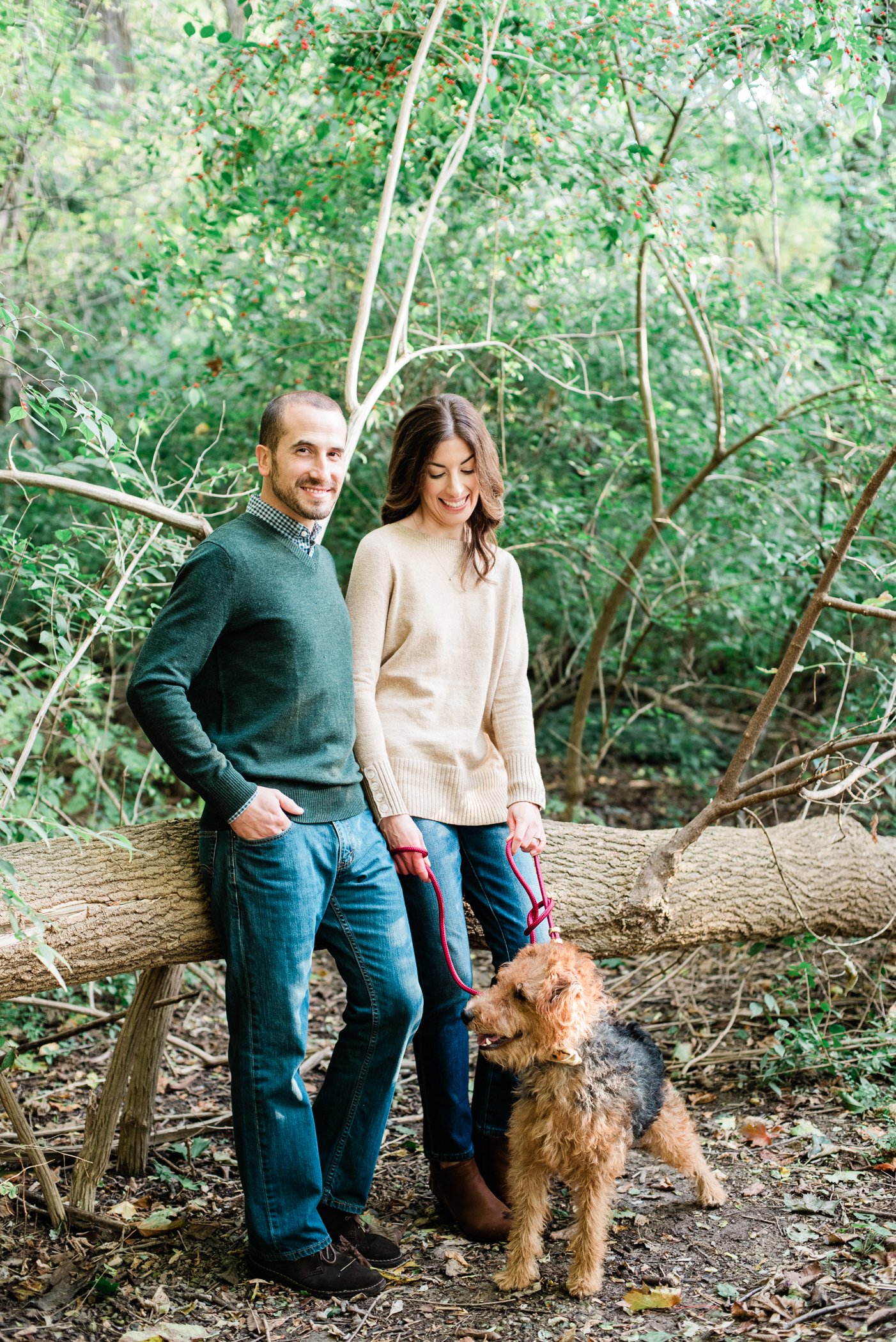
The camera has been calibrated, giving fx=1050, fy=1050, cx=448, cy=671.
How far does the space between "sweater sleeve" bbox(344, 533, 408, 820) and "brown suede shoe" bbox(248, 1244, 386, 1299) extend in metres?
1.36

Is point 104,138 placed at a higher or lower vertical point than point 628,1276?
higher

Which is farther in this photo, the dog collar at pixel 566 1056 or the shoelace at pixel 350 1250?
the shoelace at pixel 350 1250

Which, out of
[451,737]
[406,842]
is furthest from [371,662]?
[406,842]

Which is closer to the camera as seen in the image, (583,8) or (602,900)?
(602,900)

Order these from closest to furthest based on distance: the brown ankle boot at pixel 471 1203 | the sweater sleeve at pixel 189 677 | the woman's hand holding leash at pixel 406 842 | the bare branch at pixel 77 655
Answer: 1. the sweater sleeve at pixel 189 677
2. the woman's hand holding leash at pixel 406 842
3. the brown ankle boot at pixel 471 1203
4. the bare branch at pixel 77 655

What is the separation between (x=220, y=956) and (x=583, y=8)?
4594mm

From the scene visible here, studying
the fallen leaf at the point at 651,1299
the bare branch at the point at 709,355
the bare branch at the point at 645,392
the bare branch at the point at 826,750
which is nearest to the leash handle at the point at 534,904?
the bare branch at the point at 826,750

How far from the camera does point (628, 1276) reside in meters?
3.29

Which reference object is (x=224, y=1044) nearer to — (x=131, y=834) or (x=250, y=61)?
(x=131, y=834)

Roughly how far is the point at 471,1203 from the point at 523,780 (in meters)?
1.43

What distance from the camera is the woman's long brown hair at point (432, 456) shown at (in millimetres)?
3627

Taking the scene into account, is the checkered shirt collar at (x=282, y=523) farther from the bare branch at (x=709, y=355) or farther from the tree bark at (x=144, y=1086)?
the bare branch at (x=709, y=355)

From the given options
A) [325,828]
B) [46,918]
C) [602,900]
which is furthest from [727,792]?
[46,918]

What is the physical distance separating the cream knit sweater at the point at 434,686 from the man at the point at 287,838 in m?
0.17
